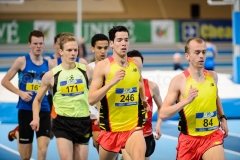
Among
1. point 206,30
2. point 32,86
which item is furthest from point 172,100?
point 206,30

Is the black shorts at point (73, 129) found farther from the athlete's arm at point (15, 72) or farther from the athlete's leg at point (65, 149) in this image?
the athlete's arm at point (15, 72)

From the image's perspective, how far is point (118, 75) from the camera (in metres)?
6.52

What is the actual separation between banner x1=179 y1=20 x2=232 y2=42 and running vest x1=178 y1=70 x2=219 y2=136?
22582 millimetres

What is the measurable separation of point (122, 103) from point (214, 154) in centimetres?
125

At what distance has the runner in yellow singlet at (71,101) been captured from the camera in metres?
7.50

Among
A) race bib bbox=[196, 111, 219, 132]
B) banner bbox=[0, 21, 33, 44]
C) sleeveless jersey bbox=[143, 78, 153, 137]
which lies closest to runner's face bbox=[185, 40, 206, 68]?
race bib bbox=[196, 111, 219, 132]

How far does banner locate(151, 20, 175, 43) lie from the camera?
94.0 feet

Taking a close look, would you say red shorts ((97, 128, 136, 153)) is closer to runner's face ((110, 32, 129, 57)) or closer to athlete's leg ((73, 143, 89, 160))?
athlete's leg ((73, 143, 89, 160))

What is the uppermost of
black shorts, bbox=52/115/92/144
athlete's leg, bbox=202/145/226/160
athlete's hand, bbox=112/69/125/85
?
athlete's hand, bbox=112/69/125/85

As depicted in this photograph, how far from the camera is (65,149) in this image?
7289mm

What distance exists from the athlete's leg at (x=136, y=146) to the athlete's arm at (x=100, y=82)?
638mm

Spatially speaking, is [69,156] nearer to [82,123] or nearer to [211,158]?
[82,123]

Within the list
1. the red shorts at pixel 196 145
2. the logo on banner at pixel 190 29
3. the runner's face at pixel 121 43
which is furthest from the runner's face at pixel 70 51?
the logo on banner at pixel 190 29

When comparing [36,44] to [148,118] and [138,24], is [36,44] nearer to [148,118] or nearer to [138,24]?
[148,118]
